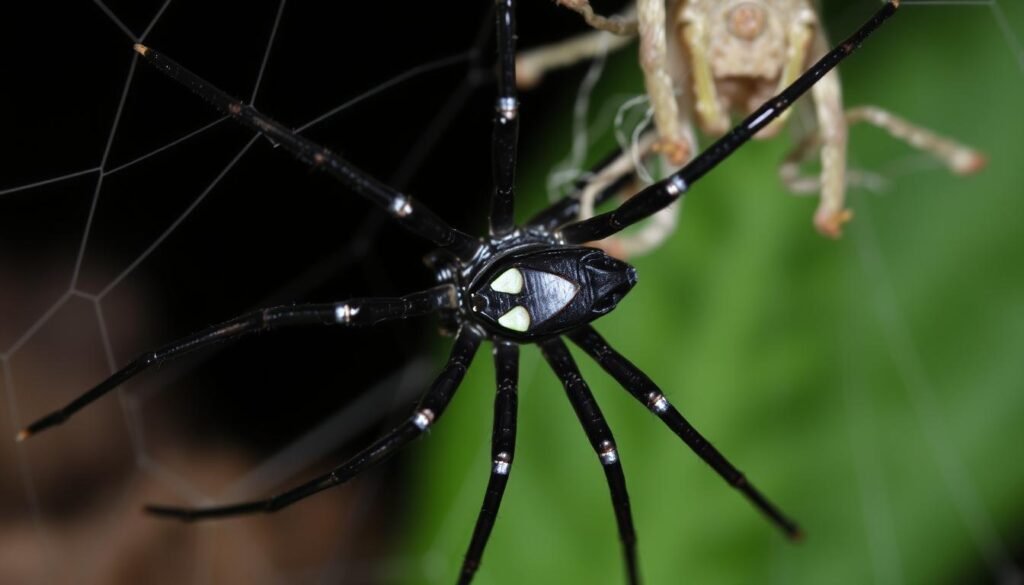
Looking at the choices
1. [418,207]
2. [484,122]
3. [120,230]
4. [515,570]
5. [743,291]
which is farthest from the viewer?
[484,122]

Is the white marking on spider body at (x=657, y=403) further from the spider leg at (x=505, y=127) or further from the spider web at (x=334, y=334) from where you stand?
the spider web at (x=334, y=334)

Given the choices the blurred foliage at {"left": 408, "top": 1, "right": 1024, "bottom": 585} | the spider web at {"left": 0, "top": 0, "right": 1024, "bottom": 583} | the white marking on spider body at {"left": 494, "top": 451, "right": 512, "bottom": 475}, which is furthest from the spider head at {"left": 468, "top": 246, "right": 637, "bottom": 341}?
the blurred foliage at {"left": 408, "top": 1, "right": 1024, "bottom": 585}

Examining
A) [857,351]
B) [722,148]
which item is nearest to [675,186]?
[722,148]

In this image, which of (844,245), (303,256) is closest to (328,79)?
(303,256)

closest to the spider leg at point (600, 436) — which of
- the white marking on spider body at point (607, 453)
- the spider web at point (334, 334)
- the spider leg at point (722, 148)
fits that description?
the white marking on spider body at point (607, 453)

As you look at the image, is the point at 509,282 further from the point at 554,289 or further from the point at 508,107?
the point at 508,107

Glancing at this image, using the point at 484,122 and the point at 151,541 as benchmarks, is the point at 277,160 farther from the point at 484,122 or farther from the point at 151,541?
the point at 151,541

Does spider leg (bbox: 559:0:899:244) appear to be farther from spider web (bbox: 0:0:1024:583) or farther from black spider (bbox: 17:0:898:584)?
spider web (bbox: 0:0:1024:583)
